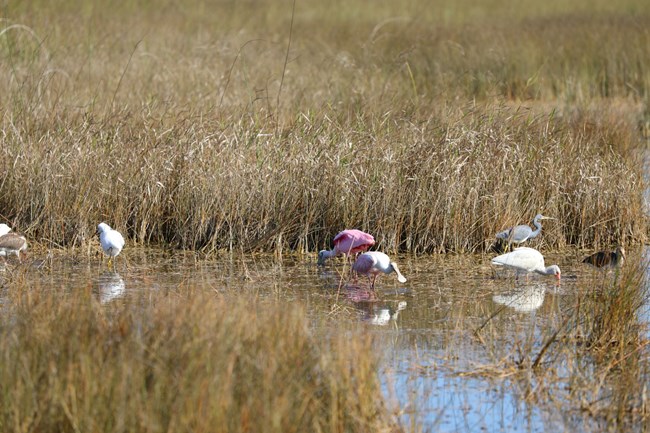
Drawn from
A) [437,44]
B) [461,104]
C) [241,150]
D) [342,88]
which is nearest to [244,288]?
[241,150]

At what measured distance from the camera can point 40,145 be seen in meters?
8.03

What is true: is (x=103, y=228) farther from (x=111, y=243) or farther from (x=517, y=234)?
(x=517, y=234)

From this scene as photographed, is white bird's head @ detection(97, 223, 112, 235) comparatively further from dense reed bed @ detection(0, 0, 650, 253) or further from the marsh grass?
the marsh grass

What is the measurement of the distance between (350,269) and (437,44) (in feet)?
26.5

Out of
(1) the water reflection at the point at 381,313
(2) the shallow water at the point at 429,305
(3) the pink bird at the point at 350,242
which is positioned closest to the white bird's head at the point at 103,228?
(2) the shallow water at the point at 429,305

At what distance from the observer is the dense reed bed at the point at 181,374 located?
3607mm

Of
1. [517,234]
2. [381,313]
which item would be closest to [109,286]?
[381,313]

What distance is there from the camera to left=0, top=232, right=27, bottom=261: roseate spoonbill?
22.6 feet

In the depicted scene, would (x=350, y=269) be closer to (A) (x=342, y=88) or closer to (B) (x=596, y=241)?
(B) (x=596, y=241)

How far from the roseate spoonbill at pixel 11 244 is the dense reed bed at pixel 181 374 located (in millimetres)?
2395

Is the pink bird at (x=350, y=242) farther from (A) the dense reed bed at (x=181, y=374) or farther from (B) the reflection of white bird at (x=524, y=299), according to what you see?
(A) the dense reed bed at (x=181, y=374)

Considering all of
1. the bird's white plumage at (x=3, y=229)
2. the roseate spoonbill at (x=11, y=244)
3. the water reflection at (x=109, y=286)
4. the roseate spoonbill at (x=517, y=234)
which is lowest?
the water reflection at (x=109, y=286)

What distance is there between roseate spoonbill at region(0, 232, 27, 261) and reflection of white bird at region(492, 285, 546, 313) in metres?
2.88

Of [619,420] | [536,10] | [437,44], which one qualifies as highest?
[536,10]
